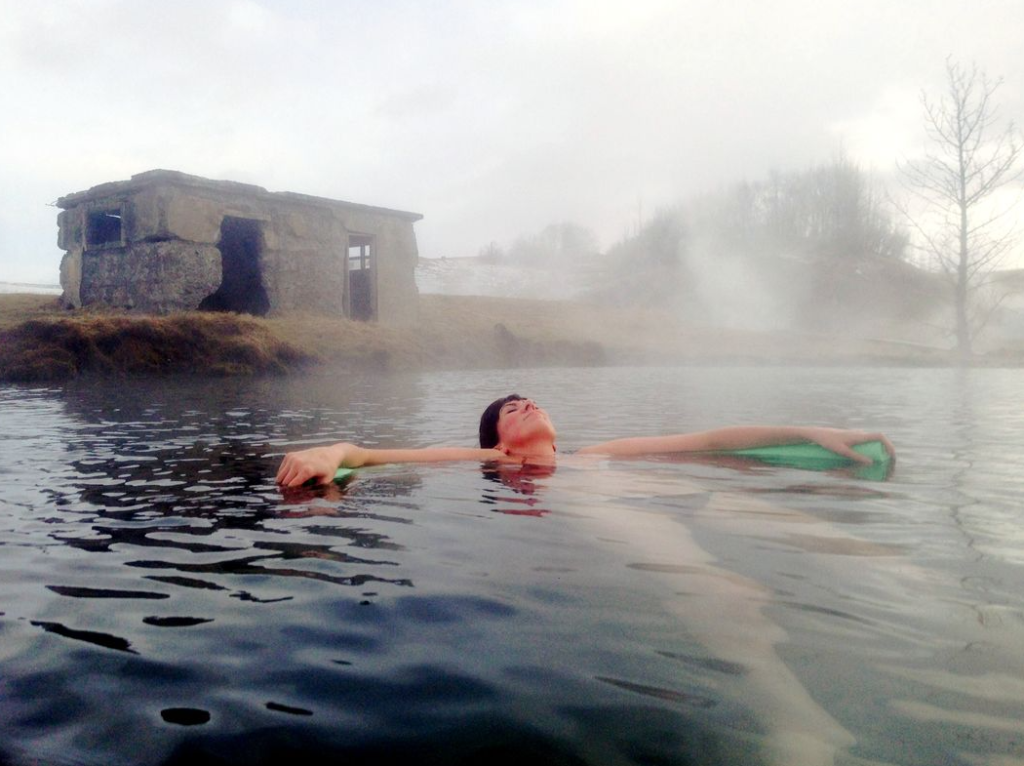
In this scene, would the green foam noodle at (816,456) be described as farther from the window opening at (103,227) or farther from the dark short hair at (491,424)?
the window opening at (103,227)

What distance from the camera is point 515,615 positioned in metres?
2.33

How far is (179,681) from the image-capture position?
193 centimetres

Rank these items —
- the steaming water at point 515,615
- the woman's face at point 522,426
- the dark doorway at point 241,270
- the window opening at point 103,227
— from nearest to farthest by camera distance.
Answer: the steaming water at point 515,615, the woman's face at point 522,426, the window opening at point 103,227, the dark doorway at point 241,270

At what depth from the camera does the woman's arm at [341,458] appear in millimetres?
4184

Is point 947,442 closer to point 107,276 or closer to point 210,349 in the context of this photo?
point 210,349

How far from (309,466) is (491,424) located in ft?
4.95

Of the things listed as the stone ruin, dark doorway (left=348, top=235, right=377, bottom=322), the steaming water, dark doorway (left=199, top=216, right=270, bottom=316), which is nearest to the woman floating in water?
the steaming water

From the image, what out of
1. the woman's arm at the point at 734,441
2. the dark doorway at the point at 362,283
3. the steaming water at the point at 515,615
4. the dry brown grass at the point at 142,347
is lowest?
the steaming water at the point at 515,615

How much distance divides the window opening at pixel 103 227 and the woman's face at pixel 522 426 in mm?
15263

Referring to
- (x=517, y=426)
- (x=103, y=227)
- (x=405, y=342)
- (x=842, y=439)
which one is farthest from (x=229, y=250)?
(x=842, y=439)

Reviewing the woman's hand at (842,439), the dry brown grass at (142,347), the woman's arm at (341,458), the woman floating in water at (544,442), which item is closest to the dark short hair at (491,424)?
the woman floating in water at (544,442)

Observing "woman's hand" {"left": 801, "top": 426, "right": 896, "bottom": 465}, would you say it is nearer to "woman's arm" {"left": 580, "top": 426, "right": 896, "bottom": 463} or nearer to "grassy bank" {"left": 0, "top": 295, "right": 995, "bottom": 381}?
"woman's arm" {"left": 580, "top": 426, "right": 896, "bottom": 463}

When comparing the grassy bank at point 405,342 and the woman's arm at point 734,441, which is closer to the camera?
the woman's arm at point 734,441

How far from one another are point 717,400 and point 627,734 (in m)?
9.57
